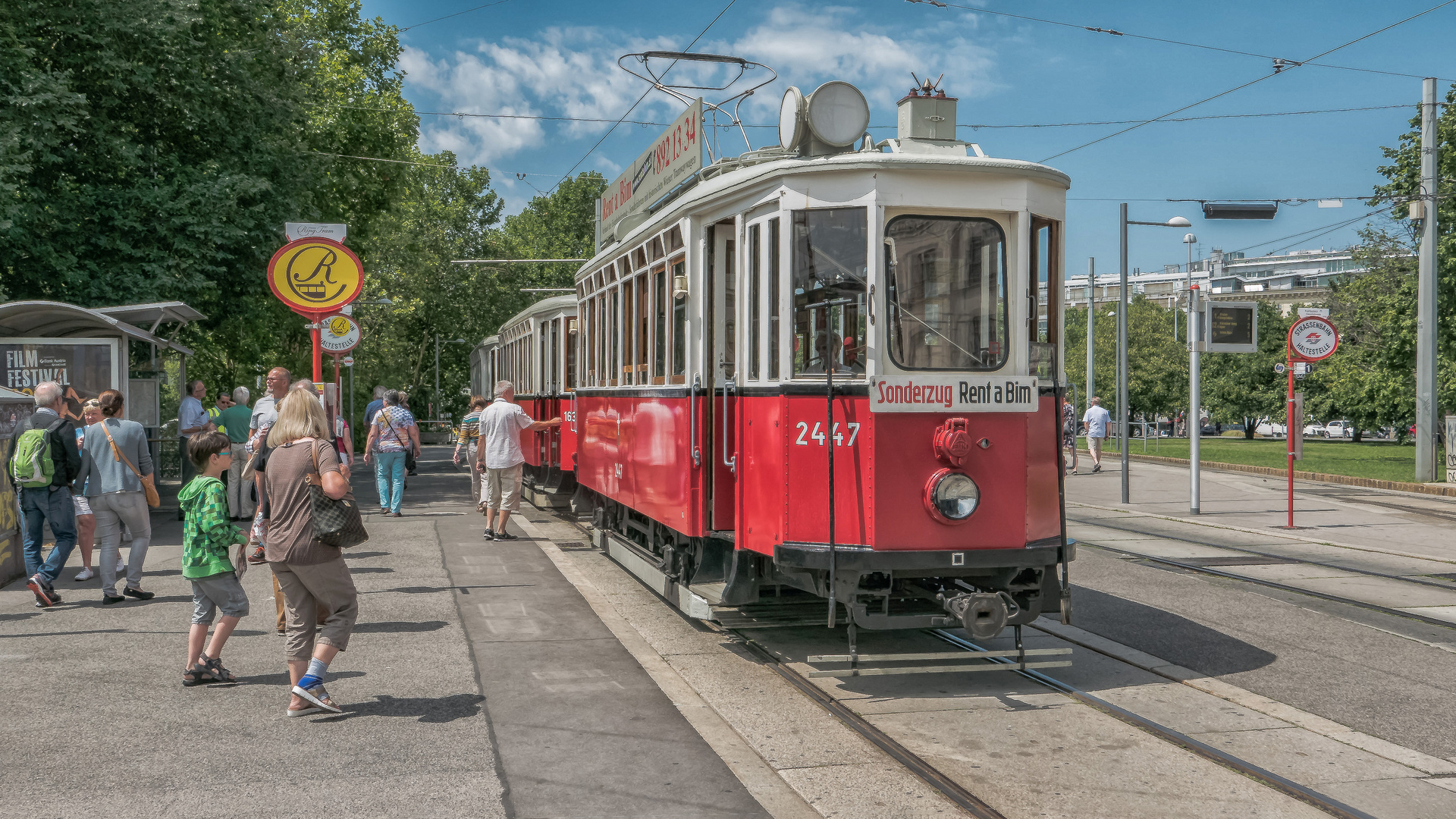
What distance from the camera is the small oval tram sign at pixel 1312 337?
51.8ft

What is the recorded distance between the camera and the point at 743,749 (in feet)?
19.4

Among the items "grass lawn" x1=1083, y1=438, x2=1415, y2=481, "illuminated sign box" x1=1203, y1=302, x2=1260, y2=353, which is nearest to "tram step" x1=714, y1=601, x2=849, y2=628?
"illuminated sign box" x1=1203, y1=302, x2=1260, y2=353

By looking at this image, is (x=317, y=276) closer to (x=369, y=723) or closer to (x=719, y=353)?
(x=719, y=353)

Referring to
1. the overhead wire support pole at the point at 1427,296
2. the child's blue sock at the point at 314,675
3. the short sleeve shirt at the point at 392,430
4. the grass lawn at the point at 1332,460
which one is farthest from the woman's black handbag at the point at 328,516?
the grass lawn at the point at 1332,460

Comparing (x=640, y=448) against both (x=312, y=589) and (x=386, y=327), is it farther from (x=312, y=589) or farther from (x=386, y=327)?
(x=386, y=327)

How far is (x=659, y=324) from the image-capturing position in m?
9.09

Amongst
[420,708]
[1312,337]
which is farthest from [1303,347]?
[420,708]

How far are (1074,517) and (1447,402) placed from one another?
50.0 ft

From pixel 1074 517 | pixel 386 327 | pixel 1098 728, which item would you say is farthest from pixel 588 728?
pixel 386 327

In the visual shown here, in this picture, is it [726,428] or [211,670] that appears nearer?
[211,670]

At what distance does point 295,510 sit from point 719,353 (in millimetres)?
2833

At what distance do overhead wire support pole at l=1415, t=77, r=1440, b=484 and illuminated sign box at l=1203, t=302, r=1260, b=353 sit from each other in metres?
7.17

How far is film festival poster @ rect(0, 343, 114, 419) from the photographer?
46.0ft

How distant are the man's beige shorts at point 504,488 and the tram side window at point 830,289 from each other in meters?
7.36
